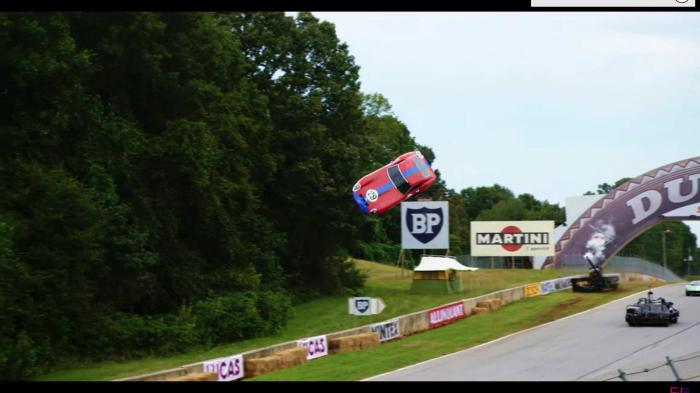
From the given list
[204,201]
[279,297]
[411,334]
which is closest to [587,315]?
[411,334]

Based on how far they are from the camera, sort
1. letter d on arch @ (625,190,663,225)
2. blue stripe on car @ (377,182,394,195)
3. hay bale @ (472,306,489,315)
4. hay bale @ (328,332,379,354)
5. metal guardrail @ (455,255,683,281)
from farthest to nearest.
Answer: metal guardrail @ (455,255,683,281), letter d on arch @ (625,190,663,225), hay bale @ (472,306,489,315), blue stripe on car @ (377,182,394,195), hay bale @ (328,332,379,354)

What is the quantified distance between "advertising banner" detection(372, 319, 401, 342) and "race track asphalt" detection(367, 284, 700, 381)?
463 cm

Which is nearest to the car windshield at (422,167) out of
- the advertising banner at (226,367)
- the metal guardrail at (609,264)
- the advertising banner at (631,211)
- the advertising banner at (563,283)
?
the advertising banner at (226,367)

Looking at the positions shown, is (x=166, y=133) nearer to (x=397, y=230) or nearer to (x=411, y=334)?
(x=411, y=334)

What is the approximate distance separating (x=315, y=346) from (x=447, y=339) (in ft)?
Answer: 29.3

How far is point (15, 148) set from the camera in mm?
39031

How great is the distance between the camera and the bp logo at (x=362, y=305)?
40.9 meters

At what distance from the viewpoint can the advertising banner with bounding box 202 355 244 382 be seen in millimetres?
27969

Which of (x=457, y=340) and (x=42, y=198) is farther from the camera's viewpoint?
(x=457, y=340)

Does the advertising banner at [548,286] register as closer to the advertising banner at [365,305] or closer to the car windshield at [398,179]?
the car windshield at [398,179]

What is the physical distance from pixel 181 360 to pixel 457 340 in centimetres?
1239

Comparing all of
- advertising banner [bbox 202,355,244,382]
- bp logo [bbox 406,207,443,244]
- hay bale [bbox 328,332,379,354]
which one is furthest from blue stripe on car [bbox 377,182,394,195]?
advertising banner [bbox 202,355,244,382]

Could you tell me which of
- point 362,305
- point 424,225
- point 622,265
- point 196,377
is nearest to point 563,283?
point 622,265

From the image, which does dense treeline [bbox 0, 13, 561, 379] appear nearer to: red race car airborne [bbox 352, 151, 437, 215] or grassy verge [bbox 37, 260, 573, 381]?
grassy verge [bbox 37, 260, 573, 381]
